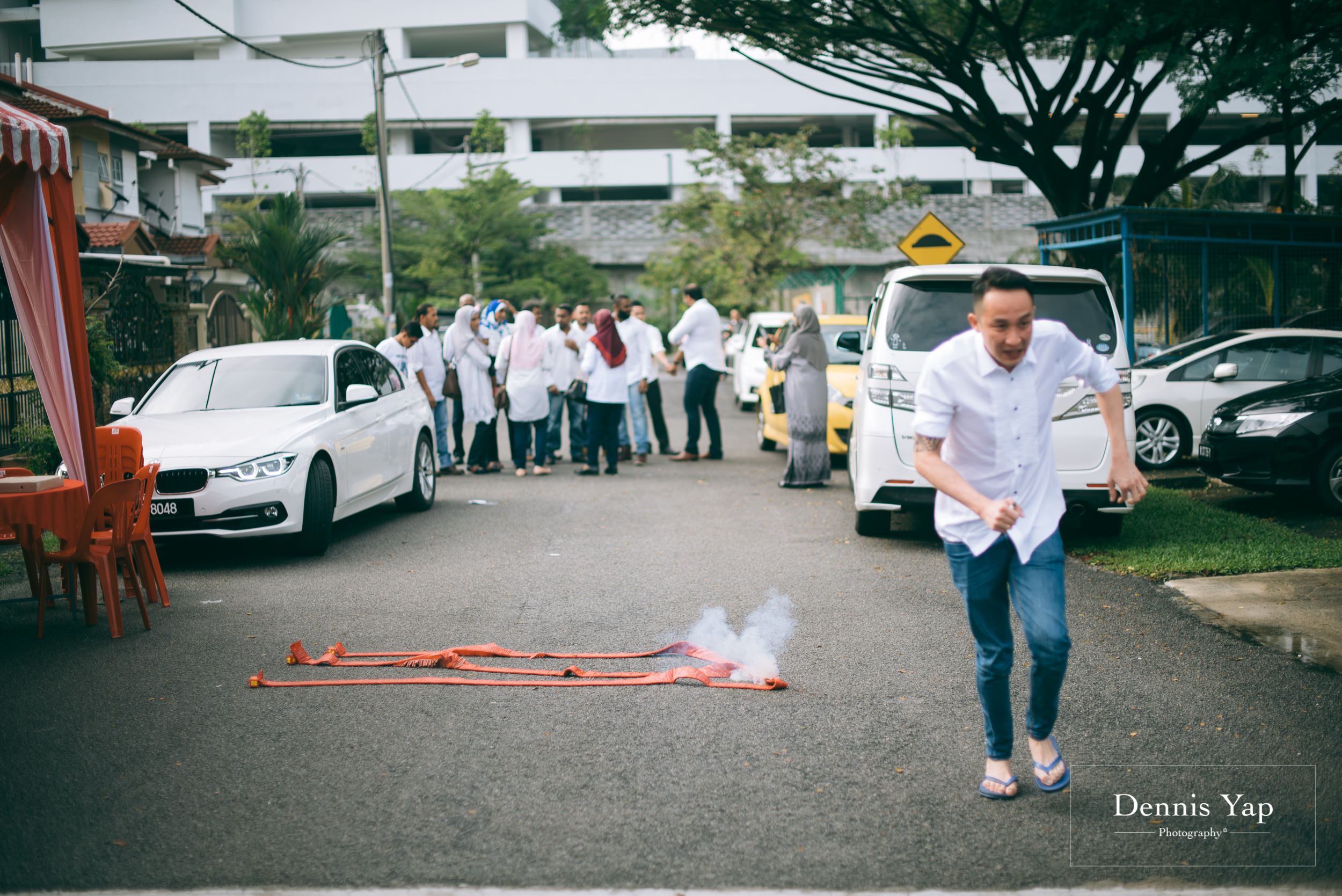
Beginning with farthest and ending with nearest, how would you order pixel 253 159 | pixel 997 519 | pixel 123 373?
pixel 253 159 → pixel 123 373 → pixel 997 519

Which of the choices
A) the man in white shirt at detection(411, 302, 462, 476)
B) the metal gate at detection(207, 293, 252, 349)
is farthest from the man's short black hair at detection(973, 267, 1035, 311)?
the metal gate at detection(207, 293, 252, 349)

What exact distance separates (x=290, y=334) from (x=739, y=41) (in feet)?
25.7

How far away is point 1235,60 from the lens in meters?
12.5

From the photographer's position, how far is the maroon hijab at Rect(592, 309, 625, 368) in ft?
43.4

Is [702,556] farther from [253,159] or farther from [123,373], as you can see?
[253,159]

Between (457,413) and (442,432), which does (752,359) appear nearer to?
(457,413)

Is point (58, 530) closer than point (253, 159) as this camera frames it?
Yes

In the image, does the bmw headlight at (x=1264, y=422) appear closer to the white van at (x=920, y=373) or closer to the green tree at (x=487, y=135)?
the white van at (x=920, y=373)

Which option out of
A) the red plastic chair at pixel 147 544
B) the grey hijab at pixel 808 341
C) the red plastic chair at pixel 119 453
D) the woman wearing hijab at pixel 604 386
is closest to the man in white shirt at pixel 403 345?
the woman wearing hijab at pixel 604 386

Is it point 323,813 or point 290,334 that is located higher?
point 290,334

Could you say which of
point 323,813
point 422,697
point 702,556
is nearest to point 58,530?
point 422,697

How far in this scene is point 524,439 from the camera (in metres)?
13.8

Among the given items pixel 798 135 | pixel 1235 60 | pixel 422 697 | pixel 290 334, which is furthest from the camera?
pixel 798 135

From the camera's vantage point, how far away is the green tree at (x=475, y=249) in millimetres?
41062
